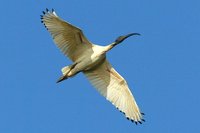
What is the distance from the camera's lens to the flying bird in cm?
3122

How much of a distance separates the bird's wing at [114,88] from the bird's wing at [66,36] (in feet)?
2.98

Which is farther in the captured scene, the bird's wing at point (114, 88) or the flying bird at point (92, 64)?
the bird's wing at point (114, 88)

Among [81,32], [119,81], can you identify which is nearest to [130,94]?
[119,81]

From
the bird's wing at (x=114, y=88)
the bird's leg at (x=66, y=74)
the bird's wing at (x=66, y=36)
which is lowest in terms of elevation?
the bird's wing at (x=114, y=88)

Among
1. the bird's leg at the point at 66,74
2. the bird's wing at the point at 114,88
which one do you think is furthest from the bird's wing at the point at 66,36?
the bird's wing at the point at 114,88

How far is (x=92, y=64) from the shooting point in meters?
31.5

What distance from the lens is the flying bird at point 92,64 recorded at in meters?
31.2

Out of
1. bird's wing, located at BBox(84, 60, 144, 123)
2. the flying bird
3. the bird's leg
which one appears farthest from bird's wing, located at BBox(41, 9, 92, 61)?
bird's wing, located at BBox(84, 60, 144, 123)

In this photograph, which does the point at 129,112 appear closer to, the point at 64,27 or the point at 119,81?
the point at 119,81

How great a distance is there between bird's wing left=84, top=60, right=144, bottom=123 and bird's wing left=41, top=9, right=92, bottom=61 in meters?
0.91

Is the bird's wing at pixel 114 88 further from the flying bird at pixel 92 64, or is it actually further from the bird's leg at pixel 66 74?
the bird's leg at pixel 66 74

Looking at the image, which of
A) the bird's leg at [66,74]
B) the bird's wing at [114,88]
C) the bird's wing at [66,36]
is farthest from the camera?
the bird's wing at [114,88]

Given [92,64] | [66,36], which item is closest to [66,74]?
[92,64]

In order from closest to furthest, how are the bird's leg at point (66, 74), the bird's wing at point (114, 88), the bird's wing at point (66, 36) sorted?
the bird's wing at point (66, 36) < the bird's leg at point (66, 74) < the bird's wing at point (114, 88)
